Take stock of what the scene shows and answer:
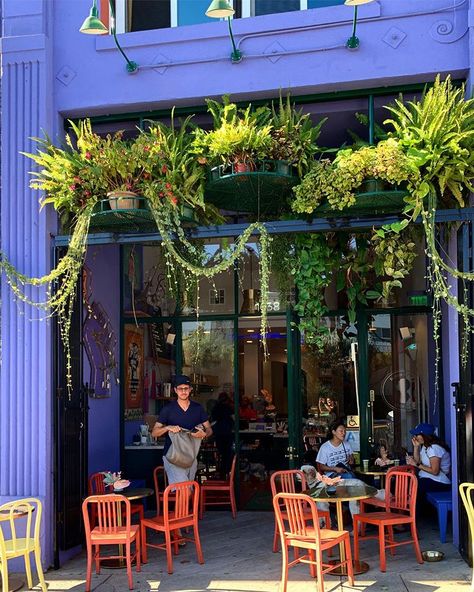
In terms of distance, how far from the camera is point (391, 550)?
7.39 metres

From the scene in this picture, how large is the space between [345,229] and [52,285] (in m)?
2.94

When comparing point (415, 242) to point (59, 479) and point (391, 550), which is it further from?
point (59, 479)

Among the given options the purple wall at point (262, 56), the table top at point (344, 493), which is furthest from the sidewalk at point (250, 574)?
the purple wall at point (262, 56)

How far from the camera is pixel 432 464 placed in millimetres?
8266

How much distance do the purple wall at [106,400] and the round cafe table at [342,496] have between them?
11.2 feet

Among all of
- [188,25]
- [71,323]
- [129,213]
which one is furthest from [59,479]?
[188,25]

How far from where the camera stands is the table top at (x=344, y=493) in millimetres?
6371

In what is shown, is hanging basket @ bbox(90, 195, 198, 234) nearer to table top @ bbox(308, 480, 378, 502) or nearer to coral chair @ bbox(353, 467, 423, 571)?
table top @ bbox(308, 480, 378, 502)

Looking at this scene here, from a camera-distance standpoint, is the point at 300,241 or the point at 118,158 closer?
the point at 118,158

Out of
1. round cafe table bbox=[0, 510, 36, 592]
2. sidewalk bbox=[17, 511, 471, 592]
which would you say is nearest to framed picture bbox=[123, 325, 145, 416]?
sidewalk bbox=[17, 511, 471, 592]

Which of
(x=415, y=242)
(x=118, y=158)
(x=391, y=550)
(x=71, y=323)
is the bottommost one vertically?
(x=391, y=550)

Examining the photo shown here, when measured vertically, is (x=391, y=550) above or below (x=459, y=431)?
below

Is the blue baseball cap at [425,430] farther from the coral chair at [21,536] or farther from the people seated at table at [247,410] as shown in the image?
the coral chair at [21,536]

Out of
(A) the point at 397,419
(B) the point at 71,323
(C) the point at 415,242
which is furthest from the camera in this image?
(A) the point at 397,419
